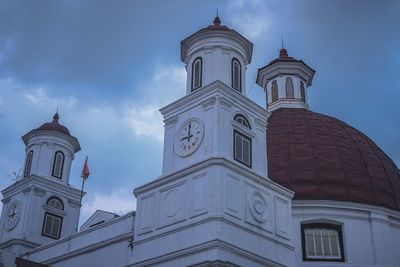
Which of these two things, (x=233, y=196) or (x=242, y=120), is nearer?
(x=233, y=196)

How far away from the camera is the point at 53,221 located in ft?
118

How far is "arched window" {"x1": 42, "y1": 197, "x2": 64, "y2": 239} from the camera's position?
35406 millimetres

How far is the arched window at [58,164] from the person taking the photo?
36.8 metres

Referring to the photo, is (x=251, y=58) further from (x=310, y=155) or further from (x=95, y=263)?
(x=95, y=263)

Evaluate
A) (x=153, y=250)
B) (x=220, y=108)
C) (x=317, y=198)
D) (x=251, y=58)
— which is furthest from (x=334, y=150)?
(x=153, y=250)

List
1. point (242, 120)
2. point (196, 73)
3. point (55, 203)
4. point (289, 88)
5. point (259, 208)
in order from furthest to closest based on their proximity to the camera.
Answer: point (289, 88), point (55, 203), point (196, 73), point (242, 120), point (259, 208)

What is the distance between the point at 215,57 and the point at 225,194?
653cm

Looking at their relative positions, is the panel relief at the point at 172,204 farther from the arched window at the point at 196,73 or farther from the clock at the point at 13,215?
the clock at the point at 13,215

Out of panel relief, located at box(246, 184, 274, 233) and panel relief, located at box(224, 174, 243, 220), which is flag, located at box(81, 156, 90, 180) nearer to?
panel relief, located at box(246, 184, 274, 233)

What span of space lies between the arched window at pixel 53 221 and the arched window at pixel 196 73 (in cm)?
1306

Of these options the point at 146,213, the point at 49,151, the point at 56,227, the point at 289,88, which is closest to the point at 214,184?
the point at 146,213

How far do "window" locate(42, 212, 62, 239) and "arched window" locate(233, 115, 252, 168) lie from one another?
14337mm

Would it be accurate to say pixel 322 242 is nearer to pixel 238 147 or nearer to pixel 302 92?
pixel 238 147

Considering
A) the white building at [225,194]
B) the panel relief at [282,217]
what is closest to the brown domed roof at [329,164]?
the white building at [225,194]
